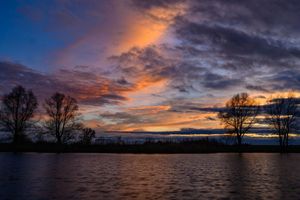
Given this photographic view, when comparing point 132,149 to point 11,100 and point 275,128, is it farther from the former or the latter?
point 275,128

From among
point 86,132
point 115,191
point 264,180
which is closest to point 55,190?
point 115,191

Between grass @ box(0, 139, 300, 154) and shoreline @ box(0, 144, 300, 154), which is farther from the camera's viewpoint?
grass @ box(0, 139, 300, 154)

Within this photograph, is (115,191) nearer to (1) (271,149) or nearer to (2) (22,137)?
(2) (22,137)

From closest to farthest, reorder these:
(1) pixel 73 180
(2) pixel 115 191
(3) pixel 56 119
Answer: (2) pixel 115 191
(1) pixel 73 180
(3) pixel 56 119

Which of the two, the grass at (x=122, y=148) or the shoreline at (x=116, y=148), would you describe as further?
the grass at (x=122, y=148)

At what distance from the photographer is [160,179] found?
3016 cm

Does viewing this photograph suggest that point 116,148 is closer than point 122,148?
Yes

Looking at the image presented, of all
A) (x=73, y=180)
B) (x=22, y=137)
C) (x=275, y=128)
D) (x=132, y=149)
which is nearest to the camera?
(x=73, y=180)

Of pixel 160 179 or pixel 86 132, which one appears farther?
pixel 86 132

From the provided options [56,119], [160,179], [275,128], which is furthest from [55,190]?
[275,128]

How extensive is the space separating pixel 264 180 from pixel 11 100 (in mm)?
69075

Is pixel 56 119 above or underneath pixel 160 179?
above

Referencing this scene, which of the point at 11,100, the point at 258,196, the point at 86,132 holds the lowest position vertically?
the point at 258,196

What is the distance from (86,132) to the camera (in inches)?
3378
